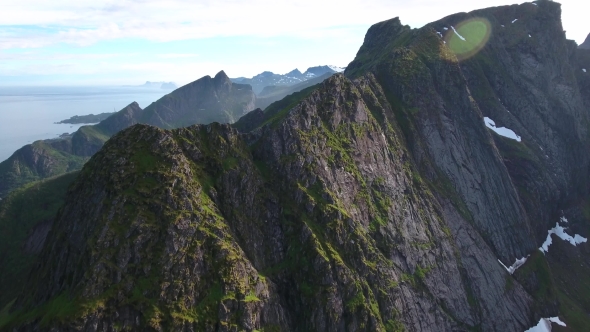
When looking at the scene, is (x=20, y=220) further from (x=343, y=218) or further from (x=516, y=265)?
(x=516, y=265)

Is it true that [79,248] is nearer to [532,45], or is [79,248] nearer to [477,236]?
[477,236]

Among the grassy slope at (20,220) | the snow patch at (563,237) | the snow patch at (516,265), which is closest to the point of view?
the snow patch at (516,265)

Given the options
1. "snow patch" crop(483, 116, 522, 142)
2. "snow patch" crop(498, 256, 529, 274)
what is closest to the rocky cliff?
"snow patch" crop(498, 256, 529, 274)

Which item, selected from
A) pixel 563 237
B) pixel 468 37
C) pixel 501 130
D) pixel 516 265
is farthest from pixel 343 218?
pixel 468 37

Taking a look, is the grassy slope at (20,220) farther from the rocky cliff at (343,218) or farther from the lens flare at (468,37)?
the lens flare at (468,37)

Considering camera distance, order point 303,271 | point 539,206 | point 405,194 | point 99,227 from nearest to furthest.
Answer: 1. point 99,227
2. point 303,271
3. point 405,194
4. point 539,206

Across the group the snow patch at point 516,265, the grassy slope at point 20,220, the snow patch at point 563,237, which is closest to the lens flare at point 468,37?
the snow patch at point 563,237

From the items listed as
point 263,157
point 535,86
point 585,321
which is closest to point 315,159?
point 263,157
